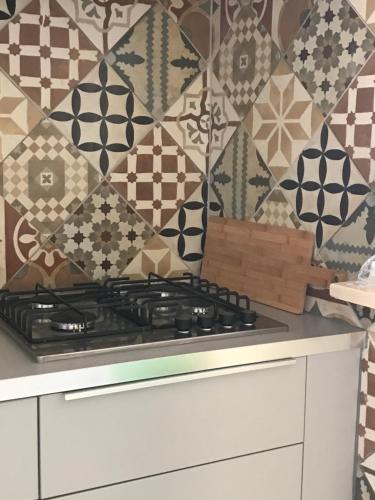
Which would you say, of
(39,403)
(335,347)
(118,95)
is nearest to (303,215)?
(335,347)

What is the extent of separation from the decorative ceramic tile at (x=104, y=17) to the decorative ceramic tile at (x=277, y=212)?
62 cm

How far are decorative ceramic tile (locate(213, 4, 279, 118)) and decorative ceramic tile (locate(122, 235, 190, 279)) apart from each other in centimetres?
46

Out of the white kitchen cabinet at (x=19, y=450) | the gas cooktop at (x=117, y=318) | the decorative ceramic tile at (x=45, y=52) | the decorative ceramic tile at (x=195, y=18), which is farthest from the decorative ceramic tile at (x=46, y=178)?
the white kitchen cabinet at (x=19, y=450)

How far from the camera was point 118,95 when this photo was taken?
76.7 inches

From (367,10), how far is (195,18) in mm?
633

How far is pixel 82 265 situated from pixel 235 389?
0.69m

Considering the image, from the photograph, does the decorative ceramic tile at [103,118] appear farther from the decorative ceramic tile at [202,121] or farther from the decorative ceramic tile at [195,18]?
the decorative ceramic tile at [195,18]

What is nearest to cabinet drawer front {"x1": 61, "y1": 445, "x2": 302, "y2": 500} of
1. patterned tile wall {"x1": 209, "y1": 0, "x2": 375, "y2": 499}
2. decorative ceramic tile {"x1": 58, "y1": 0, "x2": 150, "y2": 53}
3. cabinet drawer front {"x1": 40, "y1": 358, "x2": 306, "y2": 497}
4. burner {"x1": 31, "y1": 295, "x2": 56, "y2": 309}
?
cabinet drawer front {"x1": 40, "y1": 358, "x2": 306, "y2": 497}

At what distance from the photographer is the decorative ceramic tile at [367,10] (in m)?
1.54

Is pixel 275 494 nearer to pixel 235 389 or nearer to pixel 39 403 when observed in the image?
pixel 235 389

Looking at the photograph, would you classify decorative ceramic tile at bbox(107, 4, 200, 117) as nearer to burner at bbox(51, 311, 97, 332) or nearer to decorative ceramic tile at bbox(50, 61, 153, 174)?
decorative ceramic tile at bbox(50, 61, 153, 174)

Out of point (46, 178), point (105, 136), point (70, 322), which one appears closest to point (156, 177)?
point (105, 136)

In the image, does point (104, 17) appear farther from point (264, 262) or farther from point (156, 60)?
point (264, 262)

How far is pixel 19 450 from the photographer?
4.12 feet
